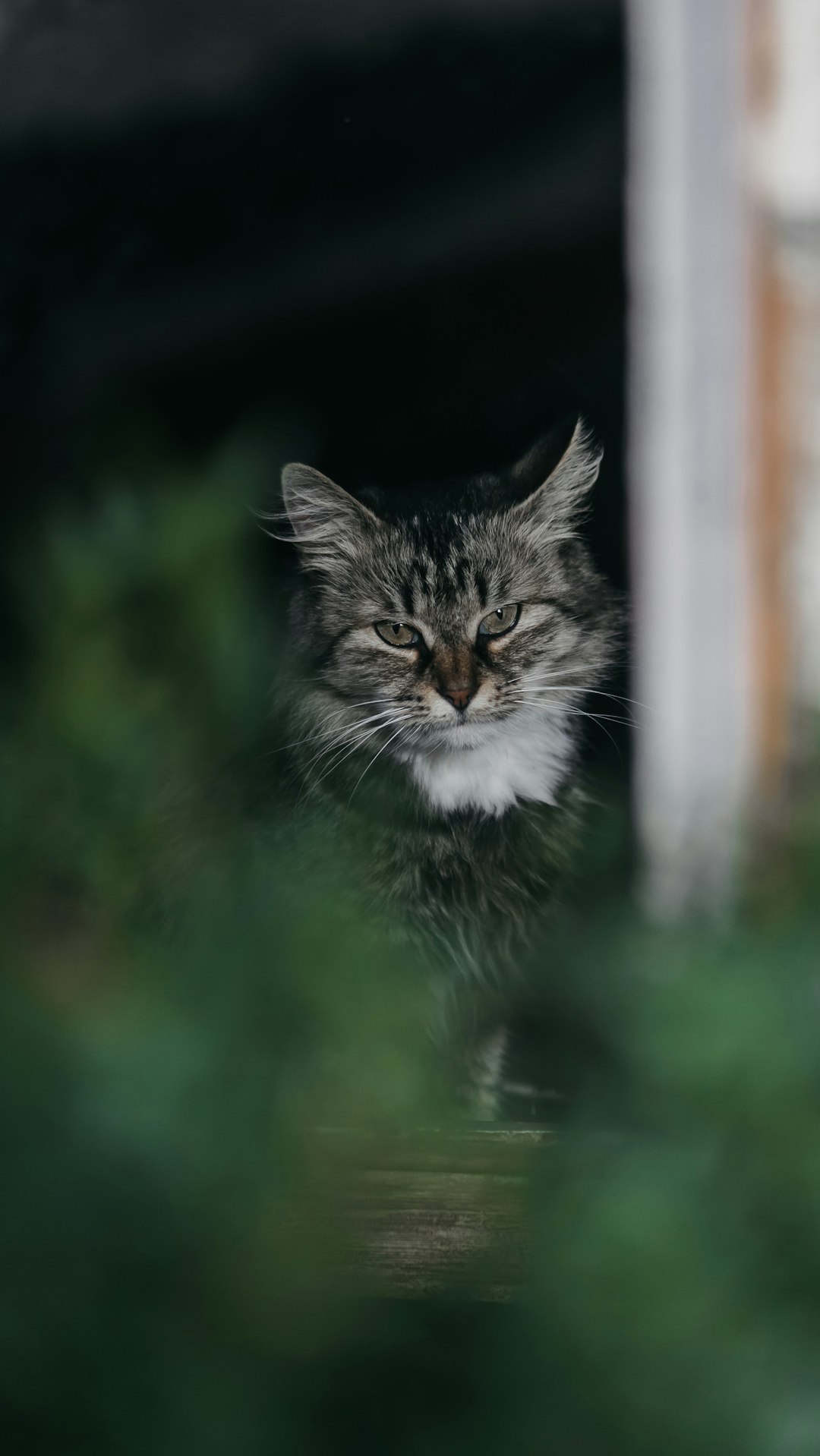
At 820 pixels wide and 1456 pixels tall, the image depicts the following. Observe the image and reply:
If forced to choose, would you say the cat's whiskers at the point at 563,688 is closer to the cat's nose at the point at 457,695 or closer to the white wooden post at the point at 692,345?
the cat's nose at the point at 457,695

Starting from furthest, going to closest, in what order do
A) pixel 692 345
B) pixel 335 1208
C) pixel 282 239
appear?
pixel 692 345 → pixel 282 239 → pixel 335 1208

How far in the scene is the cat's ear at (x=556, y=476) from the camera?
2.39 ft

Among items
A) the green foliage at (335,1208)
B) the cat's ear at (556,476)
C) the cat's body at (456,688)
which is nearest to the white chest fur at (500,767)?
the cat's body at (456,688)

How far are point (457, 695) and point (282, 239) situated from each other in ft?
1.31

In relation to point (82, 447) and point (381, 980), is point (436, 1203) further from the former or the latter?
point (82, 447)

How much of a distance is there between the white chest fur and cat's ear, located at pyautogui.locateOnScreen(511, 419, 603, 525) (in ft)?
0.45

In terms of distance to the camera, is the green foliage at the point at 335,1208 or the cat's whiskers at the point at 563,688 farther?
the cat's whiskers at the point at 563,688

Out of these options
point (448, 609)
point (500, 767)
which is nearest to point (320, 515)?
point (448, 609)

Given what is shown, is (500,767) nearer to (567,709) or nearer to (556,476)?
(567,709)

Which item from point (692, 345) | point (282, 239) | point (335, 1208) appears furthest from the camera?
point (692, 345)

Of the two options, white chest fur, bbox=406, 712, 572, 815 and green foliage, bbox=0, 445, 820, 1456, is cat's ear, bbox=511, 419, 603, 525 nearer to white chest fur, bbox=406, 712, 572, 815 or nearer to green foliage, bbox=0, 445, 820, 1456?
white chest fur, bbox=406, 712, 572, 815

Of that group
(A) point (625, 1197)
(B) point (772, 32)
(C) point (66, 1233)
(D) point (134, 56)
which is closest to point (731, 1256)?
(A) point (625, 1197)

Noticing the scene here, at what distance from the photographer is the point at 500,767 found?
0.77 meters

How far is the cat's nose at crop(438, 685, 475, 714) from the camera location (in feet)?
2.43
